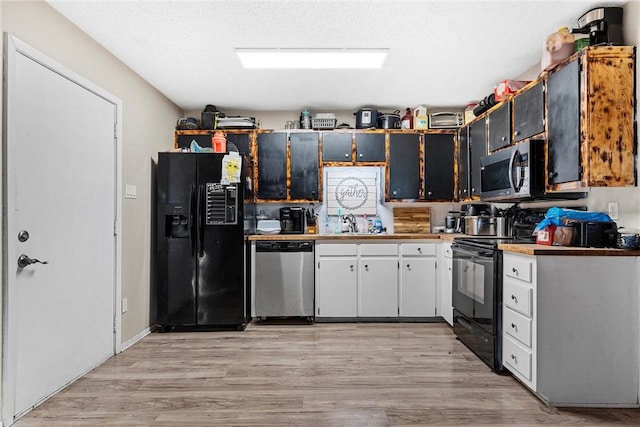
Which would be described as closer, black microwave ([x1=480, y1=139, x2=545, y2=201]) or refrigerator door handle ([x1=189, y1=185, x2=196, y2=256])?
black microwave ([x1=480, y1=139, x2=545, y2=201])

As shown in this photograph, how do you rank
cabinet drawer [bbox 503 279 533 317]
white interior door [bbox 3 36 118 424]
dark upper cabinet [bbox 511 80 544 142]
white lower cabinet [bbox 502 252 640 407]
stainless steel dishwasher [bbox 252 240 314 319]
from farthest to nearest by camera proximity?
stainless steel dishwasher [bbox 252 240 314 319] → dark upper cabinet [bbox 511 80 544 142] → cabinet drawer [bbox 503 279 533 317] → white lower cabinet [bbox 502 252 640 407] → white interior door [bbox 3 36 118 424]

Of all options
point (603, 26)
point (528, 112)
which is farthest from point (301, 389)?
point (603, 26)

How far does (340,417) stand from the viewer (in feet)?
6.65

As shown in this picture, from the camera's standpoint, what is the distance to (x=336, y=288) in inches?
154

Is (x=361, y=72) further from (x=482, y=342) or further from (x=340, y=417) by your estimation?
(x=340, y=417)

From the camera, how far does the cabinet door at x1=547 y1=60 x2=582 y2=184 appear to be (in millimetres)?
2289

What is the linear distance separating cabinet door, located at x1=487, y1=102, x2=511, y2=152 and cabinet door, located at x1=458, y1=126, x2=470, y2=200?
0.59m

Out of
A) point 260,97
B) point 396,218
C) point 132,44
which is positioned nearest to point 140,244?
point 132,44

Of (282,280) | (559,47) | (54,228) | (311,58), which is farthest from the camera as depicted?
(282,280)

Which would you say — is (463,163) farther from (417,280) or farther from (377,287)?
(377,287)

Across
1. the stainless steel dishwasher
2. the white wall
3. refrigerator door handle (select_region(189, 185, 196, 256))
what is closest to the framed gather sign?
the stainless steel dishwasher

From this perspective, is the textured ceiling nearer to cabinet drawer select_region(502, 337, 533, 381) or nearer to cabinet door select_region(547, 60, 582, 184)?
cabinet door select_region(547, 60, 582, 184)

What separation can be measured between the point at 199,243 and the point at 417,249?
2.23 meters

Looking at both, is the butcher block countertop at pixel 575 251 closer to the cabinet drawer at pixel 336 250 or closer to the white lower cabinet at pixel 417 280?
the white lower cabinet at pixel 417 280
